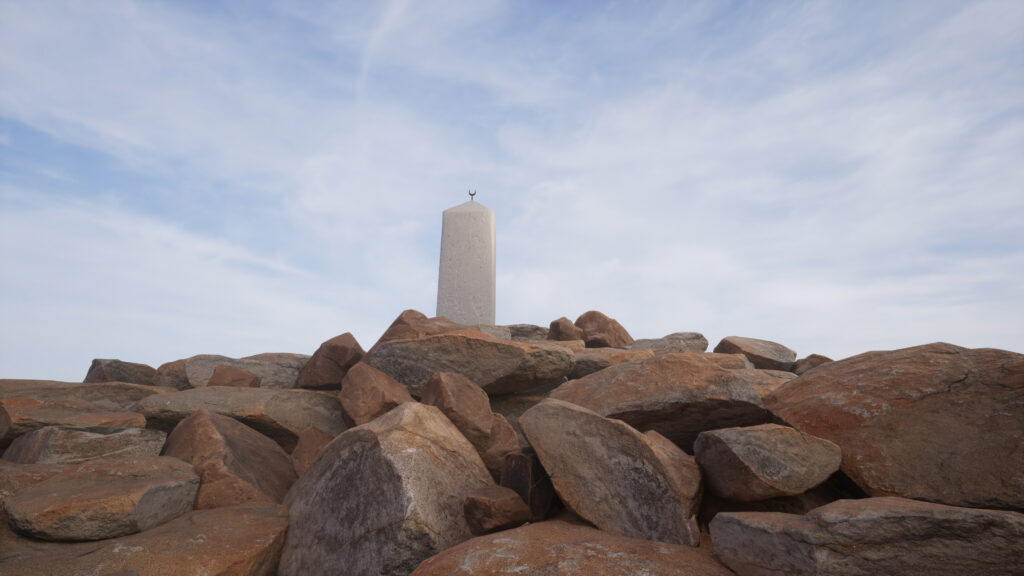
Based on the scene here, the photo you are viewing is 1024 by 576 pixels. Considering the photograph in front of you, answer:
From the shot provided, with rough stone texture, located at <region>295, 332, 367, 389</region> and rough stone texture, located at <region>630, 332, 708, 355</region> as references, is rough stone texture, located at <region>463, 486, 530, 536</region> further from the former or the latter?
rough stone texture, located at <region>630, 332, 708, 355</region>

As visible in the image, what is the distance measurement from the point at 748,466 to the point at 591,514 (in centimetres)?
82

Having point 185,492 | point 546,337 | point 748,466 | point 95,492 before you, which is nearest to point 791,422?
point 748,466

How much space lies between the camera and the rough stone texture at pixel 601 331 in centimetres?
835

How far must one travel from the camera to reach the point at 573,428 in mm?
3500

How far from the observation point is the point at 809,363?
6.90m

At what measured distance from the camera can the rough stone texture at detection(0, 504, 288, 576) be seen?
131 inches

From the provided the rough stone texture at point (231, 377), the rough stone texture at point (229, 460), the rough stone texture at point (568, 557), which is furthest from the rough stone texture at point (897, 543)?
the rough stone texture at point (231, 377)

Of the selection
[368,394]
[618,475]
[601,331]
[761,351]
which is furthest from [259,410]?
[761,351]

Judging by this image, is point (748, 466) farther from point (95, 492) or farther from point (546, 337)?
point (546, 337)

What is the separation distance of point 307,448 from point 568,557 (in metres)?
2.87

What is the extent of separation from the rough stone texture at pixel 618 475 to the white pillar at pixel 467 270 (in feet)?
26.1

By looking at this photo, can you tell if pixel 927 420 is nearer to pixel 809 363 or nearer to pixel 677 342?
pixel 809 363

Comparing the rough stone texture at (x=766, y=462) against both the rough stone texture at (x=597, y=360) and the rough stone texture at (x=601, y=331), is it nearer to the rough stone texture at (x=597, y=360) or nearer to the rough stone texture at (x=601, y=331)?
the rough stone texture at (x=597, y=360)

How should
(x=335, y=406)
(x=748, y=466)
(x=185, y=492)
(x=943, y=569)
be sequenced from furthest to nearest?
(x=335, y=406) < (x=185, y=492) < (x=748, y=466) < (x=943, y=569)
